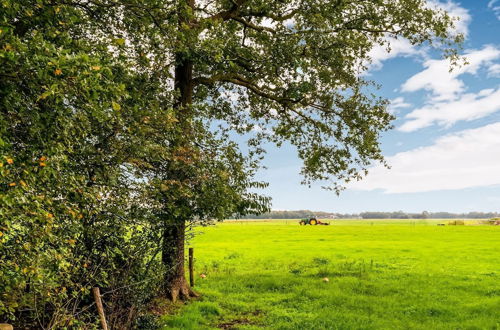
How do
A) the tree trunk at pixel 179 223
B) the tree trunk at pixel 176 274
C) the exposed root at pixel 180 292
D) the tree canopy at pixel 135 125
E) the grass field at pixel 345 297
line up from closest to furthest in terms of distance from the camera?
the tree canopy at pixel 135 125 < the tree trunk at pixel 179 223 < the grass field at pixel 345 297 < the tree trunk at pixel 176 274 < the exposed root at pixel 180 292

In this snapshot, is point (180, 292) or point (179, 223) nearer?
point (179, 223)

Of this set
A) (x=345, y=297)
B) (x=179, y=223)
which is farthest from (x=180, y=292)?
(x=345, y=297)

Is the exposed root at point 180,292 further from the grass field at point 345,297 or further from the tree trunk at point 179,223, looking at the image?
the grass field at point 345,297

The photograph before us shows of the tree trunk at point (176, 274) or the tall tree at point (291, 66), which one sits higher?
the tall tree at point (291, 66)

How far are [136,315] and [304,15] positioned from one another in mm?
13543

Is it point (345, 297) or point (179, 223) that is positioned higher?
point (179, 223)

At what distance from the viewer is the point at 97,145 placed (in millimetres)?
10117

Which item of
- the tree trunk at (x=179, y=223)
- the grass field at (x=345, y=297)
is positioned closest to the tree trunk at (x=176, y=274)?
the tree trunk at (x=179, y=223)

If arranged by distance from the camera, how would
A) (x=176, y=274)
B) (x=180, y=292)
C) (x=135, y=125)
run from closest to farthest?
(x=135, y=125) < (x=176, y=274) < (x=180, y=292)

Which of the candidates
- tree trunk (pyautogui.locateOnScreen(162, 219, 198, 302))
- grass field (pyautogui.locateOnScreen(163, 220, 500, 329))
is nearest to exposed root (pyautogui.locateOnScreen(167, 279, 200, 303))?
tree trunk (pyautogui.locateOnScreen(162, 219, 198, 302))

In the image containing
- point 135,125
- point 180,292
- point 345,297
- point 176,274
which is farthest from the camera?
point 345,297

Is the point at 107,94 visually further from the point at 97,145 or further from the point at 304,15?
the point at 304,15

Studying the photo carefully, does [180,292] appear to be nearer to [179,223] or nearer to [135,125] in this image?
[179,223]

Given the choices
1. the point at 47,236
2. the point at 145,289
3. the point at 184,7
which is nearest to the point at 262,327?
the point at 145,289
